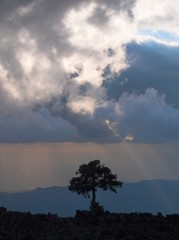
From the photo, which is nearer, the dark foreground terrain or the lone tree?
the dark foreground terrain

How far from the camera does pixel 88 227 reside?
1531 inches

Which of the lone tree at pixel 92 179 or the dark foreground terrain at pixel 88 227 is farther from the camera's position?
the lone tree at pixel 92 179

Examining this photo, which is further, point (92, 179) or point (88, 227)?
point (92, 179)

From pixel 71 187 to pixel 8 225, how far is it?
68.6 meters

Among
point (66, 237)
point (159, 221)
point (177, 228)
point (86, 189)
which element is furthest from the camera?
point (86, 189)

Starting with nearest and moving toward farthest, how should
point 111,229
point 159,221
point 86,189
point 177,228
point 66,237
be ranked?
1. point 66,237
2. point 111,229
3. point 177,228
4. point 159,221
5. point 86,189

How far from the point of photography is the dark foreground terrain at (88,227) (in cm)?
3366

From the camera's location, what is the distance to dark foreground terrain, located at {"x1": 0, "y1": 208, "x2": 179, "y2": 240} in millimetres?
33656

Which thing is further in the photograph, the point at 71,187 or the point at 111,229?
the point at 71,187

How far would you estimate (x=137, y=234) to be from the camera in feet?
113

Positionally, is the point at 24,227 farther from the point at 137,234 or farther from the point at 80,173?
the point at 80,173

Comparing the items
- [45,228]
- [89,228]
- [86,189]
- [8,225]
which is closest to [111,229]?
[89,228]

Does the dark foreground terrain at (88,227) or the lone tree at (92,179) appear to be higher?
the lone tree at (92,179)

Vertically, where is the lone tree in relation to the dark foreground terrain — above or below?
above
